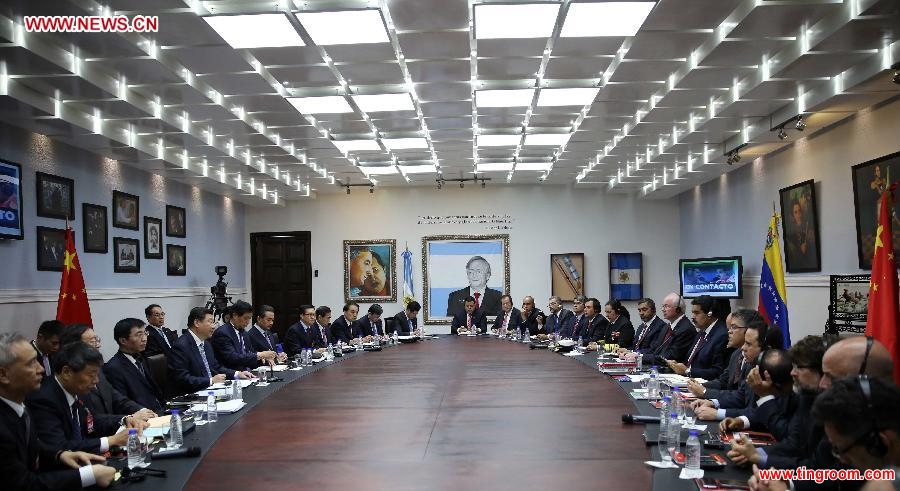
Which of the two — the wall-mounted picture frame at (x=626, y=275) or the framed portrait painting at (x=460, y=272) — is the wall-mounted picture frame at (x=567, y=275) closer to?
the wall-mounted picture frame at (x=626, y=275)

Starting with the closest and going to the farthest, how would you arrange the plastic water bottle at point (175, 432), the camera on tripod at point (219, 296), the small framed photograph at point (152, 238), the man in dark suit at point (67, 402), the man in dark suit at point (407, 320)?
1. the man in dark suit at point (67, 402)
2. the plastic water bottle at point (175, 432)
3. the small framed photograph at point (152, 238)
4. the man in dark suit at point (407, 320)
5. the camera on tripod at point (219, 296)

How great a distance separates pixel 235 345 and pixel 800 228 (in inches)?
252

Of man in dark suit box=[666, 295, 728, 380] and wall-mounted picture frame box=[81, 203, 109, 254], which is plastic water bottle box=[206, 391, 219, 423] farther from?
wall-mounted picture frame box=[81, 203, 109, 254]

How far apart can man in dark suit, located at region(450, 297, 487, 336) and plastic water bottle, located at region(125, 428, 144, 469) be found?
8638 mm

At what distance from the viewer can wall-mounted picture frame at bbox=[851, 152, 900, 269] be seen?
652cm

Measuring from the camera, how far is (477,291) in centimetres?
1403

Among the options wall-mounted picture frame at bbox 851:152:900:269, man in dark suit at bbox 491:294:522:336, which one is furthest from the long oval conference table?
man in dark suit at bbox 491:294:522:336

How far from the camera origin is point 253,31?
529 centimetres

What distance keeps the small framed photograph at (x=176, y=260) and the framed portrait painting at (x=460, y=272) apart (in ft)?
15.0

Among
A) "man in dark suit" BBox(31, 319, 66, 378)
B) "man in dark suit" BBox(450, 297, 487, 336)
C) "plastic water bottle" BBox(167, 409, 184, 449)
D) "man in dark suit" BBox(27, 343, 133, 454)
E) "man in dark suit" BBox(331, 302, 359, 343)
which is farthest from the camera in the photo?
"man in dark suit" BBox(450, 297, 487, 336)

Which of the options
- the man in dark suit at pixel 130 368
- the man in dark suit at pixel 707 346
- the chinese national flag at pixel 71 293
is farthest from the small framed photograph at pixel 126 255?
the man in dark suit at pixel 707 346

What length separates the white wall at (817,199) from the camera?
7.16 m

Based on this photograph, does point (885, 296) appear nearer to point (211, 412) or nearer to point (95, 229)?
point (211, 412)

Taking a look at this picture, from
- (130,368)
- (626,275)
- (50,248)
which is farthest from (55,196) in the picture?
(626,275)
